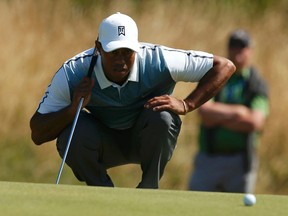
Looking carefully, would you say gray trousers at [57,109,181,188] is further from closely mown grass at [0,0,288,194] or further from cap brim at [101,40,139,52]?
closely mown grass at [0,0,288,194]

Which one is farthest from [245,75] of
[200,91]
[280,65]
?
[280,65]

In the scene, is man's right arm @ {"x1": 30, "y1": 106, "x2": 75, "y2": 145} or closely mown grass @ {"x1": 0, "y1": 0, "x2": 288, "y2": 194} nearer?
man's right arm @ {"x1": 30, "y1": 106, "x2": 75, "y2": 145}

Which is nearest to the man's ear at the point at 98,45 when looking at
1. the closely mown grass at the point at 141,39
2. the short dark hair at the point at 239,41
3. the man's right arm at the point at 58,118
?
the man's right arm at the point at 58,118

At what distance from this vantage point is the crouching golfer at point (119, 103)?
313 inches

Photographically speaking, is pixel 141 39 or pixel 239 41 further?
pixel 141 39

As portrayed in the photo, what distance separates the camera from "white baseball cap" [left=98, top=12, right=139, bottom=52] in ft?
25.8

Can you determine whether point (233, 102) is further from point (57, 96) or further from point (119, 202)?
point (119, 202)

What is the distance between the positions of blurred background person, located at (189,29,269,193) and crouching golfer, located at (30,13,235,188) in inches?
52.2

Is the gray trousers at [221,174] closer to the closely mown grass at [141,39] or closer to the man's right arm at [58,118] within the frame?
the man's right arm at [58,118]

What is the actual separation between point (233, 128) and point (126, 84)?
1.80m

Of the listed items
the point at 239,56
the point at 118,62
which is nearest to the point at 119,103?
the point at 118,62

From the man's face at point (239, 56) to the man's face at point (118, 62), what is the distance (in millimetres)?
1686

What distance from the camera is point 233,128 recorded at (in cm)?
966

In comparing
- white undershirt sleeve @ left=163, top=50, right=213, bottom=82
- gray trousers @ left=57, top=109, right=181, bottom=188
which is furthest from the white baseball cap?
gray trousers @ left=57, top=109, right=181, bottom=188
